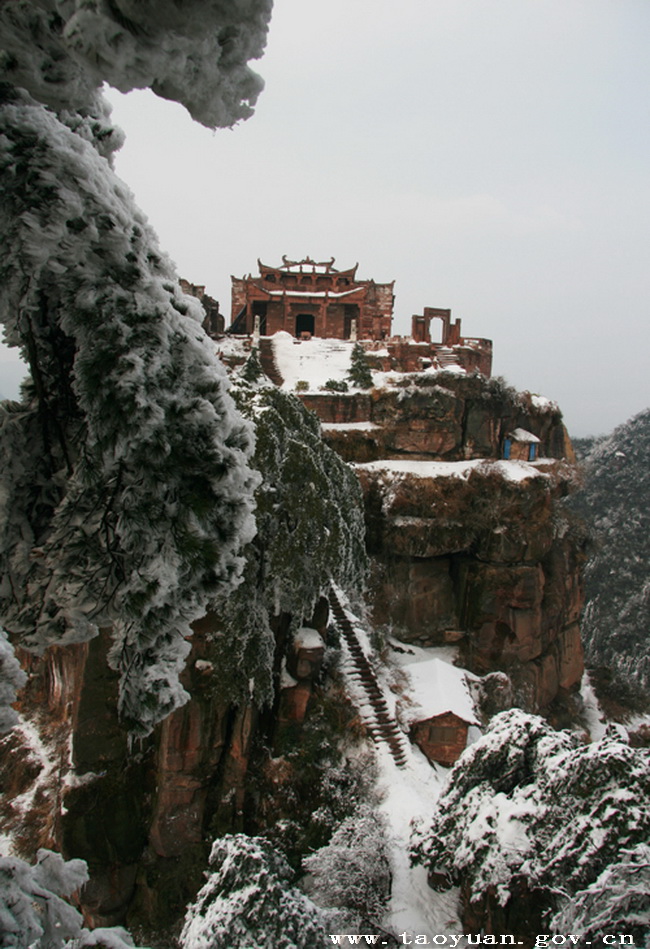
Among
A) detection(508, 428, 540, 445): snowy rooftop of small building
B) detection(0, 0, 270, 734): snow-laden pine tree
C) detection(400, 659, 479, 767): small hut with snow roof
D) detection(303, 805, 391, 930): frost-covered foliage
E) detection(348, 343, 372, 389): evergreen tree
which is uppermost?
detection(348, 343, 372, 389): evergreen tree

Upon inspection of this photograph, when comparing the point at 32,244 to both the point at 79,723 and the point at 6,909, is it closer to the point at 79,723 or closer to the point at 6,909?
the point at 6,909

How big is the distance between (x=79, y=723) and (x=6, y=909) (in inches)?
387

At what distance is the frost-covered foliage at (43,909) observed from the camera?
2297 mm

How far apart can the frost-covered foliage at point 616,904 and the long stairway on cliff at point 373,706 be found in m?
6.99

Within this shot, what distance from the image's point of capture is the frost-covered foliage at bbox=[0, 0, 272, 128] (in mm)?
1827

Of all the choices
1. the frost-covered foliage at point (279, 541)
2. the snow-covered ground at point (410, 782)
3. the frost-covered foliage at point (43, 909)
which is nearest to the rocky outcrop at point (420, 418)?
the snow-covered ground at point (410, 782)

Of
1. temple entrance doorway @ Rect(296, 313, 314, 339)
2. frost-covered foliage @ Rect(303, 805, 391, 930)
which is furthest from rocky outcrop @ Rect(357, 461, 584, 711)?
temple entrance doorway @ Rect(296, 313, 314, 339)

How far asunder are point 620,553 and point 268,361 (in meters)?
28.1

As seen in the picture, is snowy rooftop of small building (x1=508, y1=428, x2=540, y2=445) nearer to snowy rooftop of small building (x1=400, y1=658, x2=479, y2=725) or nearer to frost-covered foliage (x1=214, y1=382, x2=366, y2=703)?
snowy rooftop of small building (x1=400, y1=658, x2=479, y2=725)

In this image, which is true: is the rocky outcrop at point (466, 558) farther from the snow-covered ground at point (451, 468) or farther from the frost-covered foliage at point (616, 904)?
the frost-covered foliage at point (616, 904)

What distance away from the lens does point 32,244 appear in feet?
7.07

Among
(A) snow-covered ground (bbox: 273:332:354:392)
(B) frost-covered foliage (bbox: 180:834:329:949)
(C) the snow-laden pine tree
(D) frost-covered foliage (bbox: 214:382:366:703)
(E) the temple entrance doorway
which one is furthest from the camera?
(E) the temple entrance doorway

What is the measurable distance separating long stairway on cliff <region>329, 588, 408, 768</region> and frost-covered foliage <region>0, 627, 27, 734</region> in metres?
12.6

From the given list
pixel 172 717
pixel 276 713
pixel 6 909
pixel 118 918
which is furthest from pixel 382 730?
pixel 6 909
